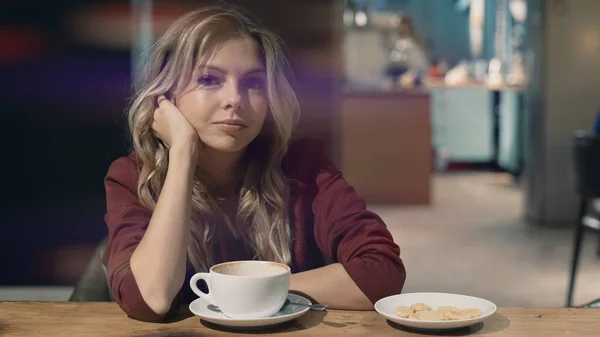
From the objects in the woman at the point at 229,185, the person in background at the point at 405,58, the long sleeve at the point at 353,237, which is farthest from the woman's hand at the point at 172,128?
the person in background at the point at 405,58

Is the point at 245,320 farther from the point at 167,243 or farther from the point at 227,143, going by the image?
the point at 227,143

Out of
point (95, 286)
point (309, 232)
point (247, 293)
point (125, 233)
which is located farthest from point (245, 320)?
point (95, 286)

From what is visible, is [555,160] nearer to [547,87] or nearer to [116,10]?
[547,87]

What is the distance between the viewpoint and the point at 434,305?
1154 mm

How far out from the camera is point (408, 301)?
1160 millimetres

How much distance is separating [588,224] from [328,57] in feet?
4.48

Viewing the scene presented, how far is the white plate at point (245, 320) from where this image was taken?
105 centimetres

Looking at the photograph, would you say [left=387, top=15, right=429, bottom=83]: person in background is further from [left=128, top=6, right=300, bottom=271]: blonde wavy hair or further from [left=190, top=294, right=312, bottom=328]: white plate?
[left=190, top=294, right=312, bottom=328]: white plate

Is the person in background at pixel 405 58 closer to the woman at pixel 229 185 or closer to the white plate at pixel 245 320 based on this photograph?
the woman at pixel 229 185

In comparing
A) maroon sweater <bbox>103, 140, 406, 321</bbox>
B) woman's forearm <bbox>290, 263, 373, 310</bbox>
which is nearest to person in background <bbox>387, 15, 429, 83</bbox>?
maroon sweater <bbox>103, 140, 406, 321</bbox>

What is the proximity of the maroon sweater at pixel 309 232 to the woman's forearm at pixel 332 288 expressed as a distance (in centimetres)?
2

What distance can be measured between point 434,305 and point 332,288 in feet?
0.55

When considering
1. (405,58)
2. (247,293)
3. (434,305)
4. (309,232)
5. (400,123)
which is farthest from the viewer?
(405,58)

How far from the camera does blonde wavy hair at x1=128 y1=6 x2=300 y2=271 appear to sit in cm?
143
